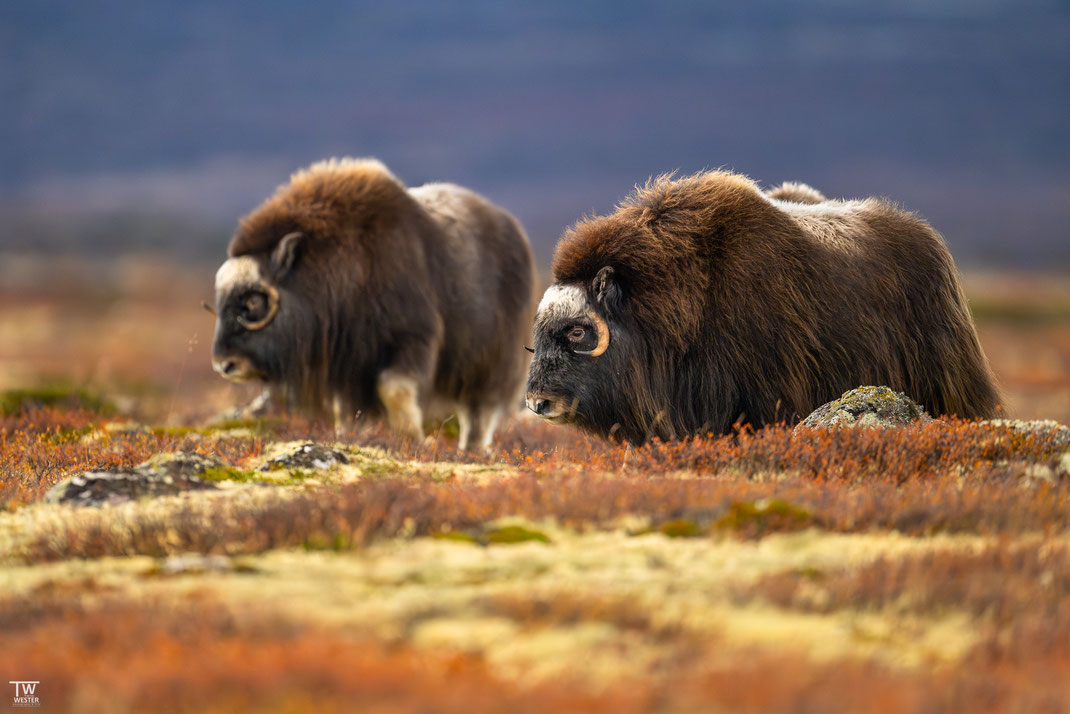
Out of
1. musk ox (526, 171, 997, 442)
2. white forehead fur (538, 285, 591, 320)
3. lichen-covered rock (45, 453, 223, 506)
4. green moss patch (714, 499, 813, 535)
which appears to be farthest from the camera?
white forehead fur (538, 285, 591, 320)

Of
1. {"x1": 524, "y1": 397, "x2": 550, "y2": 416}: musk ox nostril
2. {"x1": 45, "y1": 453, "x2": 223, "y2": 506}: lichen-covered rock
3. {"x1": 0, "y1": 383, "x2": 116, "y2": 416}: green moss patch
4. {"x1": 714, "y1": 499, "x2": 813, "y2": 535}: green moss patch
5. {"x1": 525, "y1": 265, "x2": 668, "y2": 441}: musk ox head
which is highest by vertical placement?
{"x1": 525, "y1": 265, "x2": 668, "y2": 441}: musk ox head

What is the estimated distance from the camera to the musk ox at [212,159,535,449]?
9977mm

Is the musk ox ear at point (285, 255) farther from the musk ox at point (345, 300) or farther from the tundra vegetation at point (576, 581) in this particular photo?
the tundra vegetation at point (576, 581)

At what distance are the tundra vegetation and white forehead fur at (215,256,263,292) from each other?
3528 millimetres

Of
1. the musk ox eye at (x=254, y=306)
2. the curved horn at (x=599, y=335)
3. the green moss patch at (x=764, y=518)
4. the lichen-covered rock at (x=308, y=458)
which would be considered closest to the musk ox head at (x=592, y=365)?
the curved horn at (x=599, y=335)

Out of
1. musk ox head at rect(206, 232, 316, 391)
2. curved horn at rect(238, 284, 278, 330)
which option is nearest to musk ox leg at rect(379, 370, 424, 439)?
musk ox head at rect(206, 232, 316, 391)

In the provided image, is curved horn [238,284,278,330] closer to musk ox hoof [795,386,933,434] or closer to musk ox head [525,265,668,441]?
musk ox head [525,265,668,441]

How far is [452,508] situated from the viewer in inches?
185

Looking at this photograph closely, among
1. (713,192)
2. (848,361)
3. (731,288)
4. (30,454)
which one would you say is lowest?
(30,454)

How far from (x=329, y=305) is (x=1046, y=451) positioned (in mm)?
6308

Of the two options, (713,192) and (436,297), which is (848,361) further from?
(436,297)

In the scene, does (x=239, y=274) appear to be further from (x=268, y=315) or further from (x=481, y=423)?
(x=481, y=423)

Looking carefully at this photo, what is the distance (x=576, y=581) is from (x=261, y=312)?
6896mm

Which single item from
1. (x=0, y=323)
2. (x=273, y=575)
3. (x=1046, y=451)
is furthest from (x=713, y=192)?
(x=0, y=323)
